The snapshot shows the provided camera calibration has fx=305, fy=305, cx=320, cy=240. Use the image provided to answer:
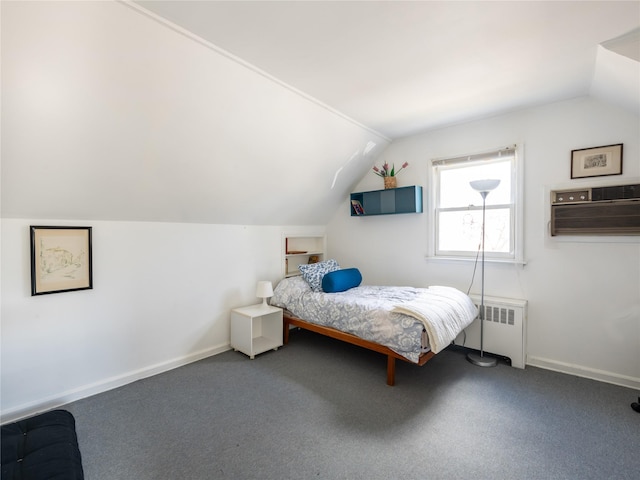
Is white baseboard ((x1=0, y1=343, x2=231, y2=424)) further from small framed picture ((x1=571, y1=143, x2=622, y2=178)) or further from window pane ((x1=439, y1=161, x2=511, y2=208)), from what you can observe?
small framed picture ((x1=571, y1=143, x2=622, y2=178))

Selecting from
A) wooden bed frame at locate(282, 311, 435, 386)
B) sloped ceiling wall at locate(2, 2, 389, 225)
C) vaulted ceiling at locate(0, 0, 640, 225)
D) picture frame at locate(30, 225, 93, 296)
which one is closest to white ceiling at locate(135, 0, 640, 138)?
vaulted ceiling at locate(0, 0, 640, 225)

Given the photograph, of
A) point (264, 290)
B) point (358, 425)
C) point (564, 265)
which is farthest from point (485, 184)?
point (264, 290)

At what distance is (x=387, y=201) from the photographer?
3.76 m

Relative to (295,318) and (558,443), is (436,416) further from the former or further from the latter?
(295,318)

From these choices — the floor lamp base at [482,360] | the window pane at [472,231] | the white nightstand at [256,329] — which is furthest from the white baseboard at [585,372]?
the white nightstand at [256,329]

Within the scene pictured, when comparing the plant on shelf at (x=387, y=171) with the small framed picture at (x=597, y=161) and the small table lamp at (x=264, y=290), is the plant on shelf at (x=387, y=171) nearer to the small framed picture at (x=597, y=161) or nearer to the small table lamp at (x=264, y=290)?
the small framed picture at (x=597, y=161)

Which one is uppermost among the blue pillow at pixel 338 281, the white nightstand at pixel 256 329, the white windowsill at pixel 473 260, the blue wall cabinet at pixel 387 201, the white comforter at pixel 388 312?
A: the blue wall cabinet at pixel 387 201

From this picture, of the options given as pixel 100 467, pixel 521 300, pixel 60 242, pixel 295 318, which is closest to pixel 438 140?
pixel 521 300

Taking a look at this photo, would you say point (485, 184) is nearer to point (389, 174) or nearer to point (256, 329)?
point (389, 174)

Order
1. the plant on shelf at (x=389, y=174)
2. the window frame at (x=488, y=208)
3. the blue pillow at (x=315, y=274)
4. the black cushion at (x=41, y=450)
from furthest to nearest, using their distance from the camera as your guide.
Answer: the plant on shelf at (x=389, y=174)
the blue pillow at (x=315, y=274)
the window frame at (x=488, y=208)
the black cushion at (x=41, y=450)

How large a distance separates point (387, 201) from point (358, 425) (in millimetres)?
2493

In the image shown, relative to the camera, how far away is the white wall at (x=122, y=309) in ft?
7.07

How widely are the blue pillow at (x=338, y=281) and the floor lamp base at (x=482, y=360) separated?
1422mm

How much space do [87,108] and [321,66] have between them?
5.02 ft
